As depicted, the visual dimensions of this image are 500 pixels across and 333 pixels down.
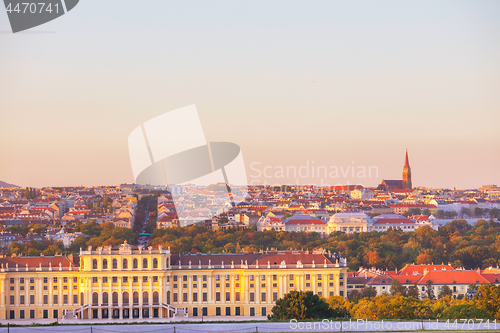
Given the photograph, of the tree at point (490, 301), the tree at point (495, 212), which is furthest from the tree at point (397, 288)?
the tree at point (495, 212)

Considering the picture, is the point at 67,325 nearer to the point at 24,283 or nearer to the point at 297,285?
the point at 24,283

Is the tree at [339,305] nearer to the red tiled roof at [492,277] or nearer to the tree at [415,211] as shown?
the red tiled roof at [492,277]

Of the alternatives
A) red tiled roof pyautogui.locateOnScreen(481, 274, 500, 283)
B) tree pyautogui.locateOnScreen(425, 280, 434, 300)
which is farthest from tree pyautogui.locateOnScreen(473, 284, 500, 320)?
red tiled roof pyautogui.locateOnScreen(481, 274, 500, 283)

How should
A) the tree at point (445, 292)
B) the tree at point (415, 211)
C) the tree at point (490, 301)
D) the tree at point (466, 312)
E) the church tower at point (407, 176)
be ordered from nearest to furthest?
the tree at point (466, 312)
the tree at point (490, 301)
the tree at point (445, 292)
the tree at point (415, 211)
the church tower at point (407, 176)

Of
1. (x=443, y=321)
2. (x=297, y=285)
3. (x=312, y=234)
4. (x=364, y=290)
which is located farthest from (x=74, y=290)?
(x=312, y=234)

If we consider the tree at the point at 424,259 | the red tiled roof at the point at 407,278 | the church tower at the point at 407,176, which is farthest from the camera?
the church tower at the point at 407,176

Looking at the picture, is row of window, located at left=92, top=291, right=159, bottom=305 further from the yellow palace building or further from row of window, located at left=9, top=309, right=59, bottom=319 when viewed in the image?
row of window, located at left=9, top=309, right=59, bottom=319

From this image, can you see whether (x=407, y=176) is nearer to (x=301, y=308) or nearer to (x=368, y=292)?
(x=368, y=292)
